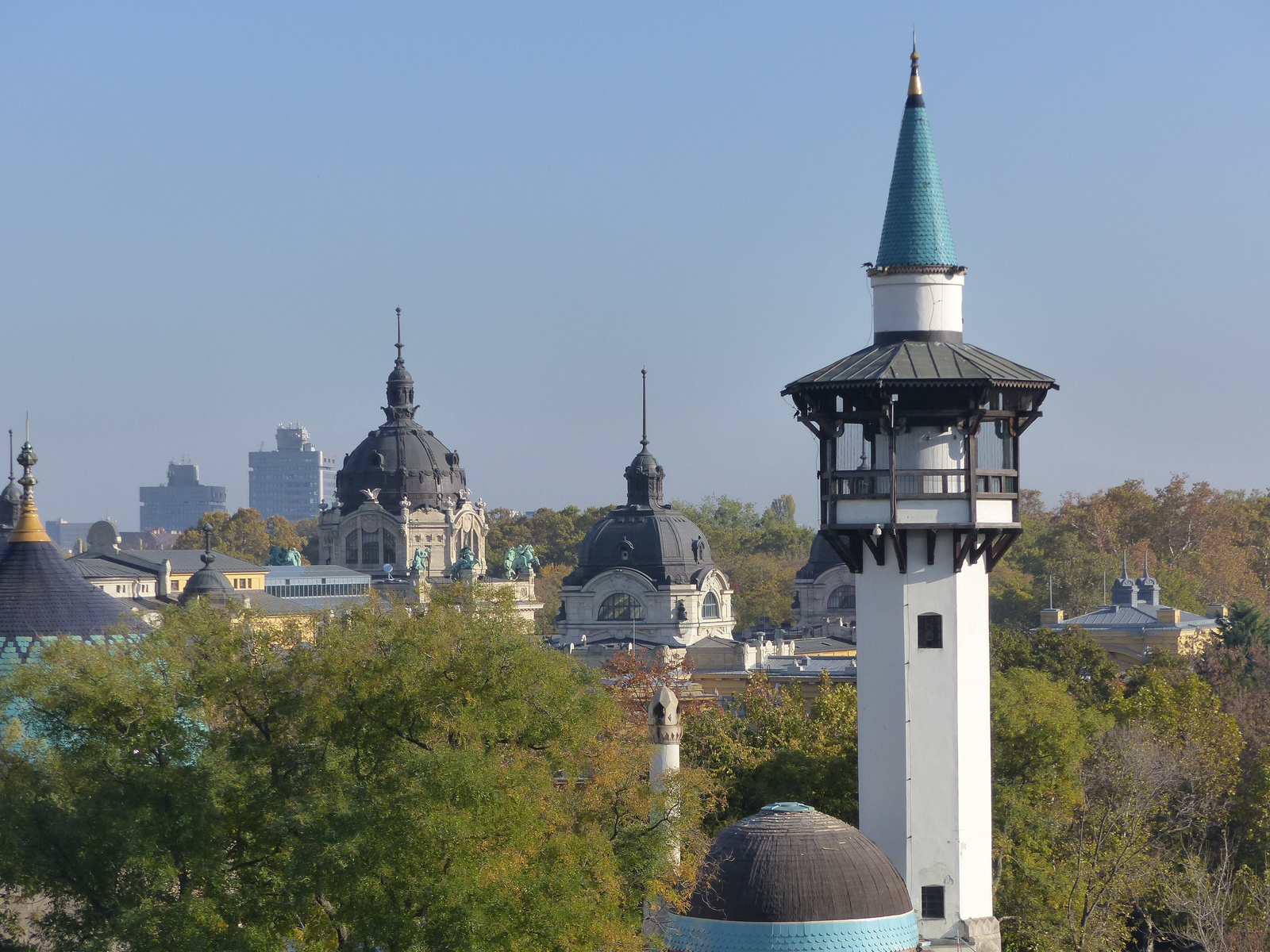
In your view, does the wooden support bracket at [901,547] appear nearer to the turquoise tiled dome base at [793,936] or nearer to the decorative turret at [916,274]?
the decorative turret at [916,274]

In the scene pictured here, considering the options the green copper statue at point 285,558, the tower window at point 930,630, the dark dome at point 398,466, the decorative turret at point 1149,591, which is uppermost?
the dark dome at point 398,466

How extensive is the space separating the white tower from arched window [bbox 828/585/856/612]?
8934 cm

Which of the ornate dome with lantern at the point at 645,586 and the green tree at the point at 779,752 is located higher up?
the ornate dome with lantern at the point at 645,586

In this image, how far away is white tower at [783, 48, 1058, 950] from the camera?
38.3 m

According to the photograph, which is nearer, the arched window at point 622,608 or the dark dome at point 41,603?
the dark dome at point 41,603

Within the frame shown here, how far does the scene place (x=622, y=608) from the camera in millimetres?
118875

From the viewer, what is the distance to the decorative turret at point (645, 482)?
4968 inches

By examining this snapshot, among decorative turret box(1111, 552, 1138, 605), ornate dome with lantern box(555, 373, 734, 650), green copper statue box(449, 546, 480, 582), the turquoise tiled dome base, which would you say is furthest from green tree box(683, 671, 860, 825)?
green copper statue box(449, 546, 480, 582)

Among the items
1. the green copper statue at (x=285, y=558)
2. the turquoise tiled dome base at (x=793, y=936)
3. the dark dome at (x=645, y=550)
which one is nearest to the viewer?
the turquoise tiled dome base at (x=793, y=936)

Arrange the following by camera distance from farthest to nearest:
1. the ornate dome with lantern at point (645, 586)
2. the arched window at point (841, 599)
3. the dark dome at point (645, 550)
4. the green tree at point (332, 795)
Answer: the arched window at point (841, 599), the dark dome at point (645, 550), the ornate dome with lantern at point (645, 586), the green tree at point (332, 795)

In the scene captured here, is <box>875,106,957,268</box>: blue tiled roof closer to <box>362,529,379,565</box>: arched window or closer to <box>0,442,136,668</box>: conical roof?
<box>0,442,136,668</box>: conical roof

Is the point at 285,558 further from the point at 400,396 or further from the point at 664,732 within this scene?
the point at 664,732

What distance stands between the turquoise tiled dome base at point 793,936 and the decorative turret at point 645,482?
300 feet

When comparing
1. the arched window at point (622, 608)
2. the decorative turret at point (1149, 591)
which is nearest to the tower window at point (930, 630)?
the decorative turret at point (1149, 591)
